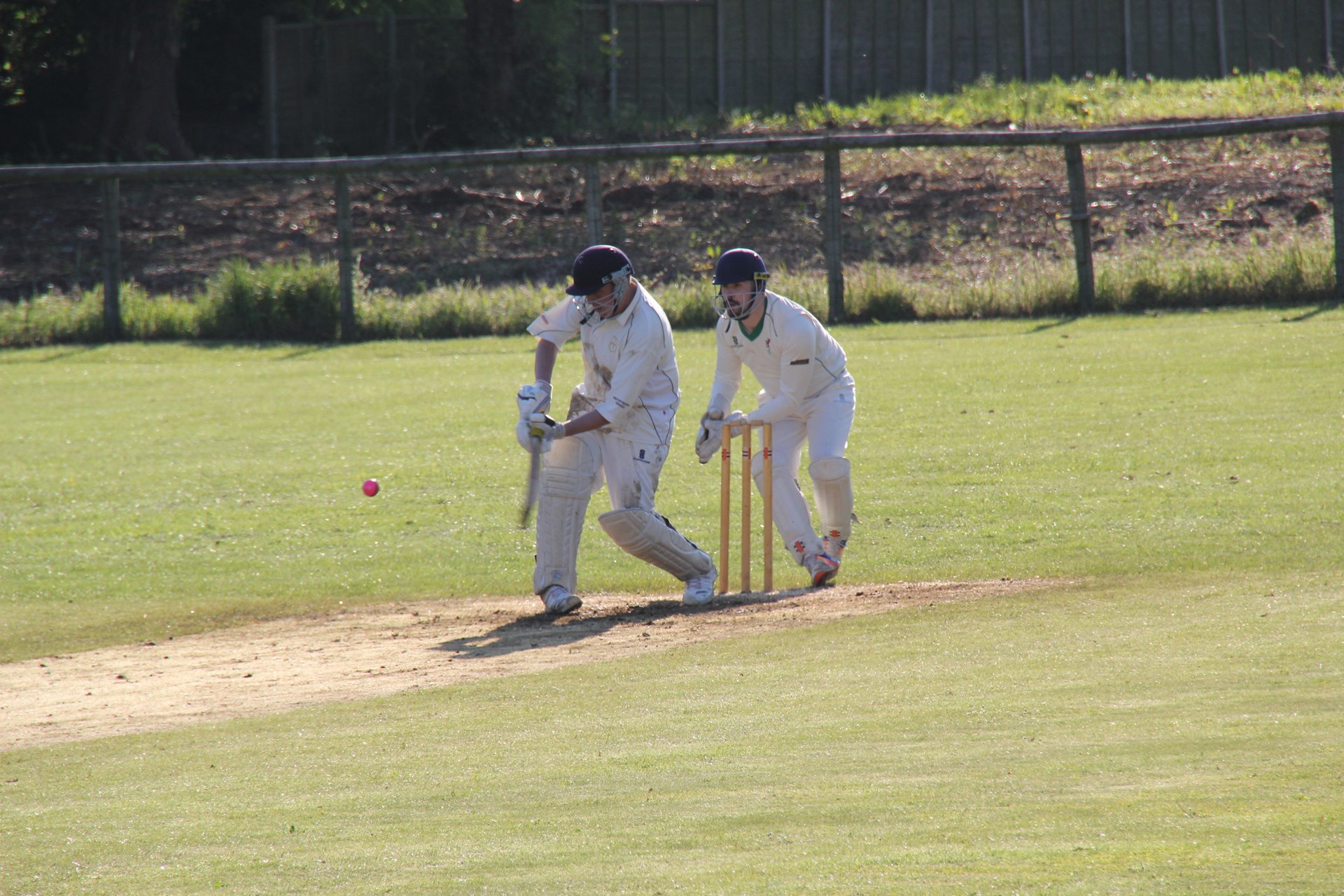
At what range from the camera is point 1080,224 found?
57.4 feet

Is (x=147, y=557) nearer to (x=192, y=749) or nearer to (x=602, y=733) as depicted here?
(x=192, y=749)

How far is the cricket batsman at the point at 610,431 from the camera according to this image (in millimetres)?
7871

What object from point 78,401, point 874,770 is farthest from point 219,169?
point 874,770

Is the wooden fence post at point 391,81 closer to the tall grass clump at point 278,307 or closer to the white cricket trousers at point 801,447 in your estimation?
the tall grass clump at point 278,307

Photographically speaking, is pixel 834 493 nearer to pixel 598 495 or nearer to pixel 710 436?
pixel 710 436

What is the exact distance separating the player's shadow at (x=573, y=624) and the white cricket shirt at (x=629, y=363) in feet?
2.97

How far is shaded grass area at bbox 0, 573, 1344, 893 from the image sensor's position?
3.69m

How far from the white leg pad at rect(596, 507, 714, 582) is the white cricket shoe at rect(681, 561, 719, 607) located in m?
0.02

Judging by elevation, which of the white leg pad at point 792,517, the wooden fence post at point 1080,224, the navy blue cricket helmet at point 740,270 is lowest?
the white leg pad at point 792,517

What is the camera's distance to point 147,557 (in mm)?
9641

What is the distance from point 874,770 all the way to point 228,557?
6191mm

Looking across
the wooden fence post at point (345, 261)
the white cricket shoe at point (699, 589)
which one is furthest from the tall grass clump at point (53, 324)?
the white cricket shoe at point (699, 589)

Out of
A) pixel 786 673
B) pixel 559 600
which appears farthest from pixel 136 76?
pixel 786 673

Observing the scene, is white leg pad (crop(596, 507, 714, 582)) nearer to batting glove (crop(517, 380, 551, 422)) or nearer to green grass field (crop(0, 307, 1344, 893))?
batting glove (crop(517, 380, 551, 422))
